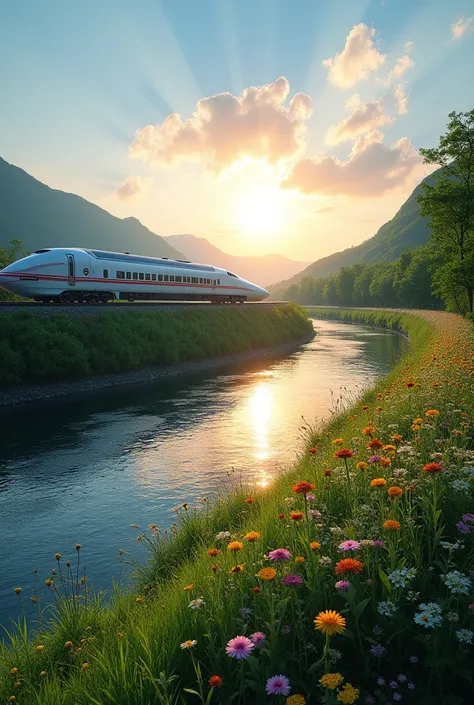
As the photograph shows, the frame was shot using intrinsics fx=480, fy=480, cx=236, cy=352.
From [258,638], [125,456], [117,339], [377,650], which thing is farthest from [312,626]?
[117,339]

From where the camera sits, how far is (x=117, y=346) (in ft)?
102

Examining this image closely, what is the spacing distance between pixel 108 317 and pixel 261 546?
30.0 meters

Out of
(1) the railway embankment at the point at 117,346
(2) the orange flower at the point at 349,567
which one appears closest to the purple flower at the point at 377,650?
(2) the orange flower at the point at 349,567

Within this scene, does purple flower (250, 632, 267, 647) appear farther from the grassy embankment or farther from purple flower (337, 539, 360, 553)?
purple flower (337, 539, 360, 553)

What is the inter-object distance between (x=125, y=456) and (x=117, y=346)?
15889 mm

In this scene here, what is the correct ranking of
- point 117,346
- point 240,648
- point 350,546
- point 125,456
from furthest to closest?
1. point 117,346
2. point 125,456
3. point 350,546
4. point 240,648

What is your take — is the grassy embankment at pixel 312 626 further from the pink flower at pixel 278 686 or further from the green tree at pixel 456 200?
the green tree at pixel 456 200

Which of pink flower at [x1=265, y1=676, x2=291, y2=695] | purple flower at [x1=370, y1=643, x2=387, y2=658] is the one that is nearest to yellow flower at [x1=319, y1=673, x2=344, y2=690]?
pink flower at [x1=265, y1=676, x2=291, y2=695]

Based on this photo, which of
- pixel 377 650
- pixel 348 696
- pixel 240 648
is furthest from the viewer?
pixel 377 650

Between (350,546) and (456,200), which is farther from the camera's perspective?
(456,200)

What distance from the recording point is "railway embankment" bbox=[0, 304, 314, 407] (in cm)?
2597

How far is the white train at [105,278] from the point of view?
3164 cm

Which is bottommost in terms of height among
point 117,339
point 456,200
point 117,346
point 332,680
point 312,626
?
point 117,346

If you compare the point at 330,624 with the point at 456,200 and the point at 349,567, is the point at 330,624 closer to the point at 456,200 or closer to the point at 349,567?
the point at 349,567
